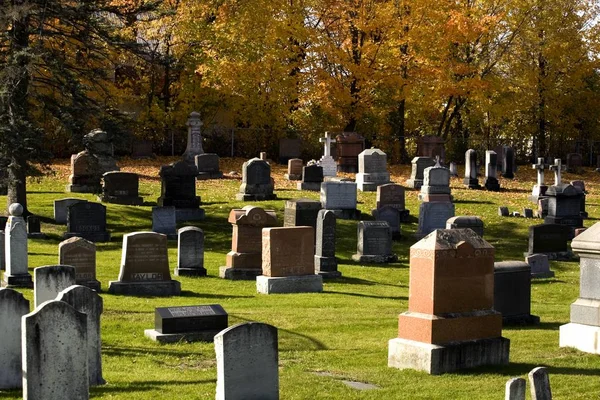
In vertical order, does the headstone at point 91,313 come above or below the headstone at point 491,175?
below

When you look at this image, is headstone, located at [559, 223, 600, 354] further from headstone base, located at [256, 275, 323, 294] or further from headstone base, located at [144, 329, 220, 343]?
headstone base, located at [256, 275, 323, 294]

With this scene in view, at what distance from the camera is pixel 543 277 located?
21.4m

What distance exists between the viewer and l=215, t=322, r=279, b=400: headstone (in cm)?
933

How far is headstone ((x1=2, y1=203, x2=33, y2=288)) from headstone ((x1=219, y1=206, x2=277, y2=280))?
4.01m

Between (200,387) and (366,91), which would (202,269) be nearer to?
(200,387)

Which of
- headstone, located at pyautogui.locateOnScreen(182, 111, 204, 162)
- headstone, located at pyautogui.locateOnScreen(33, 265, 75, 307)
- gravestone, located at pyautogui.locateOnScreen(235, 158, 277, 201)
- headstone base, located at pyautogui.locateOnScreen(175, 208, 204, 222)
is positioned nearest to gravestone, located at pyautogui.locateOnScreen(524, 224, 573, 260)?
headstone base, located at pyautogui.locateOnScreen(175, 208, 204, 222)

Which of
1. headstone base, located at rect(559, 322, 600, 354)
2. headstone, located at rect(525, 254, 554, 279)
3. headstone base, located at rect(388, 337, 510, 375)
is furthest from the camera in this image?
headstone, located at rect(525, 254, 554, 279)

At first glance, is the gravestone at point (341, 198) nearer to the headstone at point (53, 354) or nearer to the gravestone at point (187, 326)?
the gravestone at point (187, 326)

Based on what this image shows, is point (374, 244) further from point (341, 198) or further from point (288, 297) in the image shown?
point (288, 297)

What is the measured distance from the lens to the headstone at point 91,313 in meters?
10.0

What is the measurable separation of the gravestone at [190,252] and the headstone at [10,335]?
31.9ft

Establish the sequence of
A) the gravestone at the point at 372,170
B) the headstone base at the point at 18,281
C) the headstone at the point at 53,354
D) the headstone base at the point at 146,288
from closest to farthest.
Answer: the headstone at the point at 53,354 → the headstone base at the point at 18,281 → the headstone base at the point at 146,288 → the gravestone at the point at 372,170

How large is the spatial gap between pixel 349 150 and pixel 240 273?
22.6 meters

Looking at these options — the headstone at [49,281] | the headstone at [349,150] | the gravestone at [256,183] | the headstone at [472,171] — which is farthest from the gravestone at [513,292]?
the headstone at [349,150]
